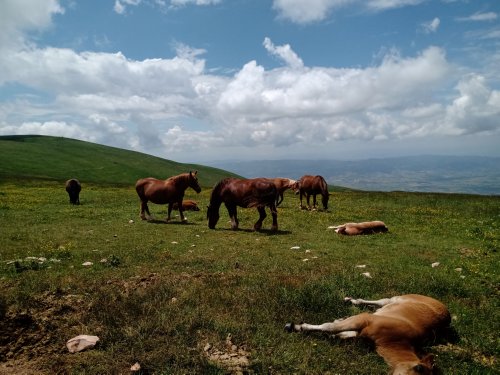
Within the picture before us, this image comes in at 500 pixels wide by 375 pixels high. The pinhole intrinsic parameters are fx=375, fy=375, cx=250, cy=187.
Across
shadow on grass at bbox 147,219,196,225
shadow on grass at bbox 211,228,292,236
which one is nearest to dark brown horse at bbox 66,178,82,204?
shadow on grass at bbox 147,219,196,225

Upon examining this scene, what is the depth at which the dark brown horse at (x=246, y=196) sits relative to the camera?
1819 centimetres

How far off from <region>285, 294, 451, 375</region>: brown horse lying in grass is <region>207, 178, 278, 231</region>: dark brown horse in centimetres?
1175

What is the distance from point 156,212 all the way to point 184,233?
8326mm

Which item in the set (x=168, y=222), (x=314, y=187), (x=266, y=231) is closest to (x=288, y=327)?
(x=266, y=231)

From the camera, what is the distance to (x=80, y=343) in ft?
18.0

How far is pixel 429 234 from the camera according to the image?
59.3 feet

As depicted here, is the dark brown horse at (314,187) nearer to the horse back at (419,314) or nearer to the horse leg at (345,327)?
the horse back at (419,314)

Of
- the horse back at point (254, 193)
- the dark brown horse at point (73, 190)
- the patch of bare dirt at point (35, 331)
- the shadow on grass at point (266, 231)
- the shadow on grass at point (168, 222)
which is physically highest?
the horse back at point (254, 193)

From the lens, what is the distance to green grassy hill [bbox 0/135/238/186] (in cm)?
9825

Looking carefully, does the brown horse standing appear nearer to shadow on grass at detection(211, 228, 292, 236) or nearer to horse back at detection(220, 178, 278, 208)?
shadow on grass at detection(211, 228, 292, 236)

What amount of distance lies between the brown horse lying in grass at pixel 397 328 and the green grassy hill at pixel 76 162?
8417 cm

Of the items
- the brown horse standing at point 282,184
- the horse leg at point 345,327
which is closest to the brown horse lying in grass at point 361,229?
the brown horse standing at point 282,184

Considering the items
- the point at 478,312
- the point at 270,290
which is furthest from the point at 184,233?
the point at 478,312

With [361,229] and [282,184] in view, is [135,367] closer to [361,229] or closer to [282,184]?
[361,229]
